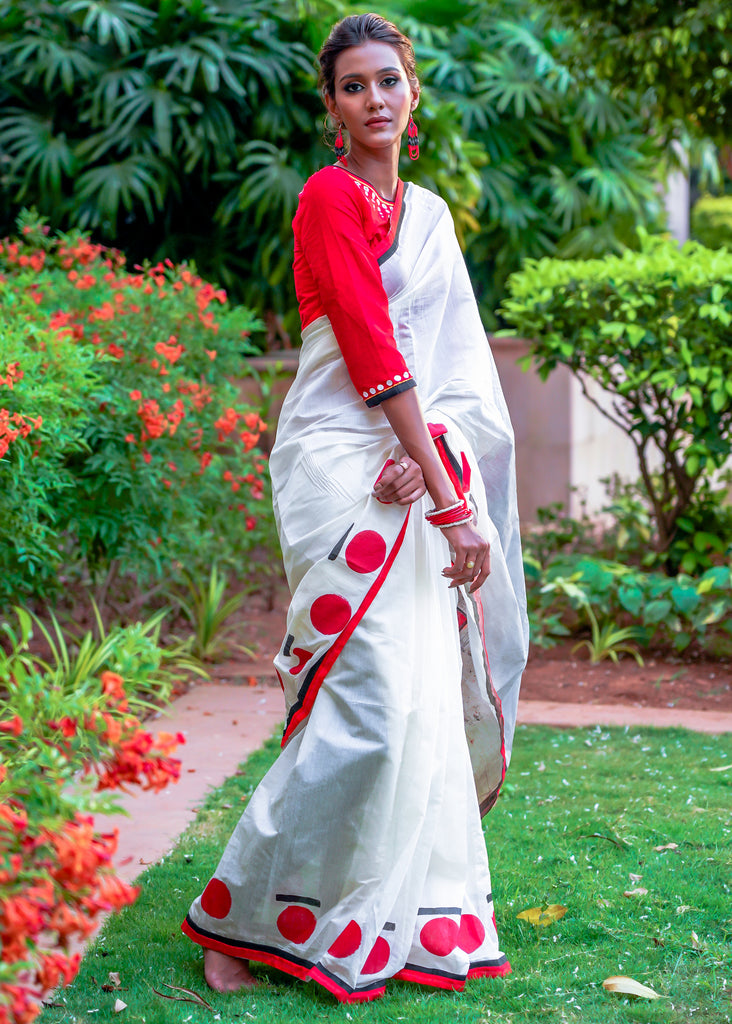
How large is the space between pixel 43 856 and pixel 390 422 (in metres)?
1.20

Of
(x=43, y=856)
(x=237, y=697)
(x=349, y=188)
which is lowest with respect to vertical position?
(x=237, y=697)

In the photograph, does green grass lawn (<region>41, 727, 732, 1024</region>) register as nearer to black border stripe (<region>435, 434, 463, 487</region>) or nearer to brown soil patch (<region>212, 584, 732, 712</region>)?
brown soil patch (<region>212, 584, 732, 712</region>)

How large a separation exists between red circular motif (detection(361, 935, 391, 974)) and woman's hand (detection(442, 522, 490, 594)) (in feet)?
2.36

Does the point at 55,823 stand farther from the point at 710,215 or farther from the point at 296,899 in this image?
the point at 710,215

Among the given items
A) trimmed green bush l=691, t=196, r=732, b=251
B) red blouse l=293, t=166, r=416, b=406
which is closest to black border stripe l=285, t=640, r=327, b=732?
red blouse l=293, t=166, r=416, b=406

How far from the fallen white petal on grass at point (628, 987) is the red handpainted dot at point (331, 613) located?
894 mm

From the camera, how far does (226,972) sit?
2324 millimetres

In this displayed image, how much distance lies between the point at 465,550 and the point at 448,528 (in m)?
0.06

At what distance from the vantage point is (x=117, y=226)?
7734 millimetres

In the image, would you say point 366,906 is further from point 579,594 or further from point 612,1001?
point 579,594

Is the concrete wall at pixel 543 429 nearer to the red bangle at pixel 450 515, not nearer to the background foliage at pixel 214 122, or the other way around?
the background foliage at pixel 214 122

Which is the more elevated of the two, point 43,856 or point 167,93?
point 167,93

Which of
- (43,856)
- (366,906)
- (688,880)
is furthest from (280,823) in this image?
(688,880)

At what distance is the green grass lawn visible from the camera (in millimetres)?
2215
